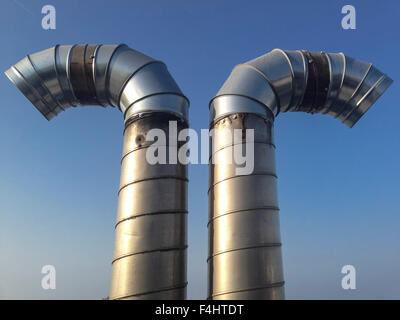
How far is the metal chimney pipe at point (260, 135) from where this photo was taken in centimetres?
988

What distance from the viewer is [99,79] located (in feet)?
40.0

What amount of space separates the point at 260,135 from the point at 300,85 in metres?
2.54

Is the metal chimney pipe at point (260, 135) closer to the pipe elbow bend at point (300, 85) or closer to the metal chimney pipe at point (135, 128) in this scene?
the pipe elbow bend at point (300, 85)

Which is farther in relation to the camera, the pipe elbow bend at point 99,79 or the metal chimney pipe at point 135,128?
the pipe elbow bend at point 99,79

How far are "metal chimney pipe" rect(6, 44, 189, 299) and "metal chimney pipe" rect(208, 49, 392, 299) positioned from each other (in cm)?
119

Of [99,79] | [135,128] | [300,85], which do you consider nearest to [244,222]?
[135,128]

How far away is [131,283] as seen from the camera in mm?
9750

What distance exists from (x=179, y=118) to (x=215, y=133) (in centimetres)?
129

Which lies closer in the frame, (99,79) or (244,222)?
(244,222)

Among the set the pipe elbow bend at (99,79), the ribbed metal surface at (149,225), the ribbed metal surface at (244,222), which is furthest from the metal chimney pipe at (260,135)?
the pipe elbow bend at (99,79)

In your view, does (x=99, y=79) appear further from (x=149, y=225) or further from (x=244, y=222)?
(x=244, y=222)

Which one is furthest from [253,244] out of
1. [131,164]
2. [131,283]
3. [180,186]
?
[131,164]

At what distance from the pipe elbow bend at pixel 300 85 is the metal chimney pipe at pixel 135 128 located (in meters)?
1.92

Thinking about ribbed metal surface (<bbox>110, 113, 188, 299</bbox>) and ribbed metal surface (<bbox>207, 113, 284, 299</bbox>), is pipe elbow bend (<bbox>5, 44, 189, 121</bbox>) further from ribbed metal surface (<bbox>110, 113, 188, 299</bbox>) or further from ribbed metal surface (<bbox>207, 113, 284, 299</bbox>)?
ribbed metal surface (<bbox>207, 113, 284, 299</bbox>)
